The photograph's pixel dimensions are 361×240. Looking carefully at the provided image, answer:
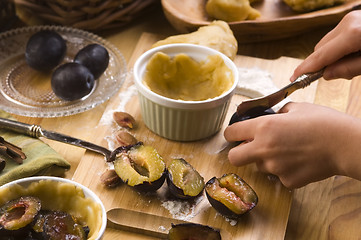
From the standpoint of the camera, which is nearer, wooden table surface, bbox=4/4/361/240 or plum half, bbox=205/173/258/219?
plum half, bbox=205/173/258/219

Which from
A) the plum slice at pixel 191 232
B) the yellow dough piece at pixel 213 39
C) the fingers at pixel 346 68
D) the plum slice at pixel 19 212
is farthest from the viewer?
the yellow dough piece at pixel 213 39

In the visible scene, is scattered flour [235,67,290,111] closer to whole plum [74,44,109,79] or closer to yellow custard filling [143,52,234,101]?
yellow custard filling [143,52,234,101]

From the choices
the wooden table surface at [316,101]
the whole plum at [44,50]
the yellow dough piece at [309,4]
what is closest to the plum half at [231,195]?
the wooden table surface at [316,101]

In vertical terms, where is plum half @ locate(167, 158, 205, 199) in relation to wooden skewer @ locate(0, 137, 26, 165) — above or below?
below

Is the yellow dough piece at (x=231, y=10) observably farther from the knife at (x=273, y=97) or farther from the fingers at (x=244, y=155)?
the fingers at (x=244, y=155)

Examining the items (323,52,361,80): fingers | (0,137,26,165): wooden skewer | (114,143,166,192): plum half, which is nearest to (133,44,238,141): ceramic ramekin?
(114,143,166,192): plum half

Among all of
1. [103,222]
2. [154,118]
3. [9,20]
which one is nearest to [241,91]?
[154,118]
